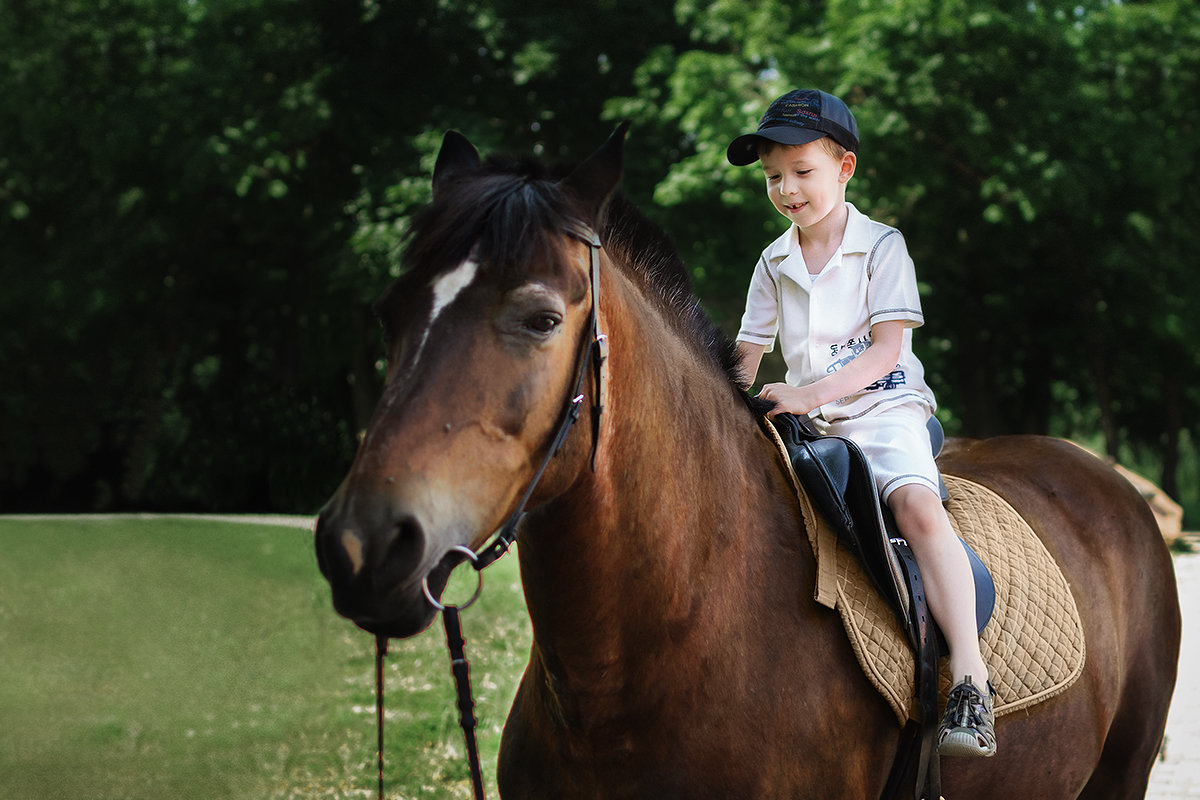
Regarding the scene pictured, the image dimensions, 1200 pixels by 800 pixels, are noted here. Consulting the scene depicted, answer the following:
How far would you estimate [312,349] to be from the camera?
826 inches

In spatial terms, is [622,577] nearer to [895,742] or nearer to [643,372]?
[643,372]

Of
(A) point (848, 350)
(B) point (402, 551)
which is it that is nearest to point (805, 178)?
(A) point (848, 350)

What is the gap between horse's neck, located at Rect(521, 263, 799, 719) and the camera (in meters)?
2.16

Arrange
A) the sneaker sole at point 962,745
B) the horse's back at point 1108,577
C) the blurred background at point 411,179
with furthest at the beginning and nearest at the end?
the blurred background at point 411,179
the horse's back at point 1108,577
the sneaker sole at point 962,745

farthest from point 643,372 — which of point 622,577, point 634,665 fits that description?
point 634,665

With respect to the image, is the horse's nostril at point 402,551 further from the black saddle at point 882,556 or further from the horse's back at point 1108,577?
the horse's back at point 1108,577

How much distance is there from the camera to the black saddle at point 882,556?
257cm

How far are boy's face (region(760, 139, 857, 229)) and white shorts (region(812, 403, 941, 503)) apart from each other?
1.82 feet

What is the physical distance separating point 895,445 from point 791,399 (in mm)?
308

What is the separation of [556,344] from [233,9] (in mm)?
17470

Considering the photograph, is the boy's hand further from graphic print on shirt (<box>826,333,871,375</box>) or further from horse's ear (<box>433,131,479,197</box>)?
horse's ear (<box>433,131,479,197</box>)

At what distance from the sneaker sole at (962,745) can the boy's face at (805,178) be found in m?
1.31

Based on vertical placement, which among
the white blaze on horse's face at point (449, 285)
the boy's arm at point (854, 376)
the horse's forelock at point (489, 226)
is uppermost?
the horse's forelock at point (489, 226)

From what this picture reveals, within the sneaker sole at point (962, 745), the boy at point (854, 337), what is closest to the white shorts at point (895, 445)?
the boy at point (854, 337)
